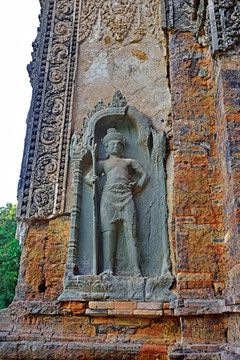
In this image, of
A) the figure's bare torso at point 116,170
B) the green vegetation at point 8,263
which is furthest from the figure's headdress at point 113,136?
the green vegetation at point 8,263

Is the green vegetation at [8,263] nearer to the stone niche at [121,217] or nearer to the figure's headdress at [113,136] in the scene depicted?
the stone niche at [121,217]

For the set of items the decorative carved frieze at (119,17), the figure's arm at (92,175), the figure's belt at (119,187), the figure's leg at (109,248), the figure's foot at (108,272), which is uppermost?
the decorative carved frieze at (119,17)

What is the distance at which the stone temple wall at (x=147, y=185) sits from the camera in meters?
4.52

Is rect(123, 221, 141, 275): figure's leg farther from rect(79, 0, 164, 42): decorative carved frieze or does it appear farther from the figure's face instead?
rect(79, 0, 164, 42): decorative carved frieze

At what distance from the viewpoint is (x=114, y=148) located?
225 inches

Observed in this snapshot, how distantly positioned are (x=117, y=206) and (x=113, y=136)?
1.17 meters

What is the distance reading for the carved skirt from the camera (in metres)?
5.27

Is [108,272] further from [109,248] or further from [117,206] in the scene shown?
[117,206]

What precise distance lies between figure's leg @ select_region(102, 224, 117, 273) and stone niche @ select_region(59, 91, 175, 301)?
1 centimetres

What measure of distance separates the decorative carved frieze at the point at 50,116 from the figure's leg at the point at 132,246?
105cm

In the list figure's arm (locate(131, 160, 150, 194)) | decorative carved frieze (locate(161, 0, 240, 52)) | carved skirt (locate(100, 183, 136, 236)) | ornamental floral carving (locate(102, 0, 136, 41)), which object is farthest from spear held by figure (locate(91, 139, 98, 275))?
ornamental floral carving (locate(102, 0, 136, 41))

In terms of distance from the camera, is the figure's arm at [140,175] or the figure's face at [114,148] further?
the figure's face at [114,148]

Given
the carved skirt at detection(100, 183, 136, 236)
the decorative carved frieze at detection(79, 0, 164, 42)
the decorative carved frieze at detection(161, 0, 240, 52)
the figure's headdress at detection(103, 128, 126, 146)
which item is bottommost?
the carved skirt at detection(100, 183, 136, 236)

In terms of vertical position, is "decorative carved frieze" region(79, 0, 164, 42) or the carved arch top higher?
"decorative carved frieze" region(79, 0, 164, 42)
